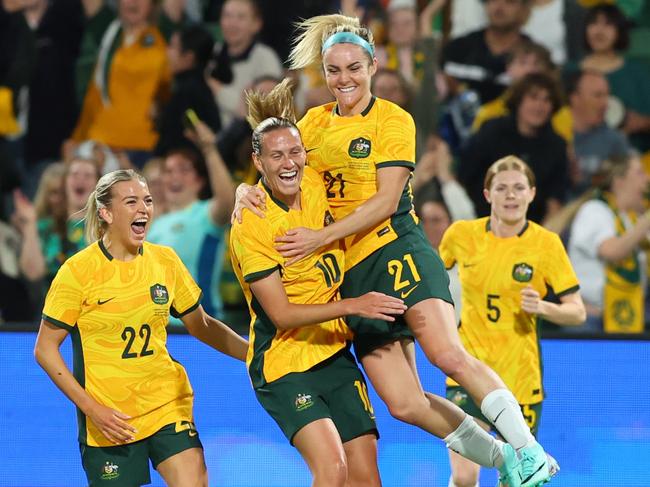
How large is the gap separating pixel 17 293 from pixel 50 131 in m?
1.22

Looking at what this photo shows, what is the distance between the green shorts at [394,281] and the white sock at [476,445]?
428 millimetres

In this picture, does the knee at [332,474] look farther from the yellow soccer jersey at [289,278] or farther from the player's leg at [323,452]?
the yellow soccer jersey at [289,278]

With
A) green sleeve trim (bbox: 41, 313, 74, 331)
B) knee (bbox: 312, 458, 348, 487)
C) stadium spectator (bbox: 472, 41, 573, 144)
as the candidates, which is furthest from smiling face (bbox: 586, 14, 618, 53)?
green sleeve trim (bbox: 41, 313, 74, 331)

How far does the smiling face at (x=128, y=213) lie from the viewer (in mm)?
4180

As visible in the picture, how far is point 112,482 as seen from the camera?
4109 millimetres

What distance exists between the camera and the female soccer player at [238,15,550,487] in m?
4.19

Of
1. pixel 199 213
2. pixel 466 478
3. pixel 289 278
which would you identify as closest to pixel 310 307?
pixel 289 278

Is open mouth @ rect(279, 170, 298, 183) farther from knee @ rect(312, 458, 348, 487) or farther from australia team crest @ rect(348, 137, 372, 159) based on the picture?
knee @ rect(312, 458, 348, 487)

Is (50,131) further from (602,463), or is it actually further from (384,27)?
(602,463)

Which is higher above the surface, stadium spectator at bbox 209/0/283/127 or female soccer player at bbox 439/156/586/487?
stadium spectator at bbox 209/0/283/127

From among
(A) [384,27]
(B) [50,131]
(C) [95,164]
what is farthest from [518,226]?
(B) [50,131]

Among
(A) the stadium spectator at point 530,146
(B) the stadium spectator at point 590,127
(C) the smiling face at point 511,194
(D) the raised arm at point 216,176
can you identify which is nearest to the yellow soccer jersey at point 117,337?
(C) the smiling face at point 511,194

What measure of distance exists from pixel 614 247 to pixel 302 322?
3.62 meters

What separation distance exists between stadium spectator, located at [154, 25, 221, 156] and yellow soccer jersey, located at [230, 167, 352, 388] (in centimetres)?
365
